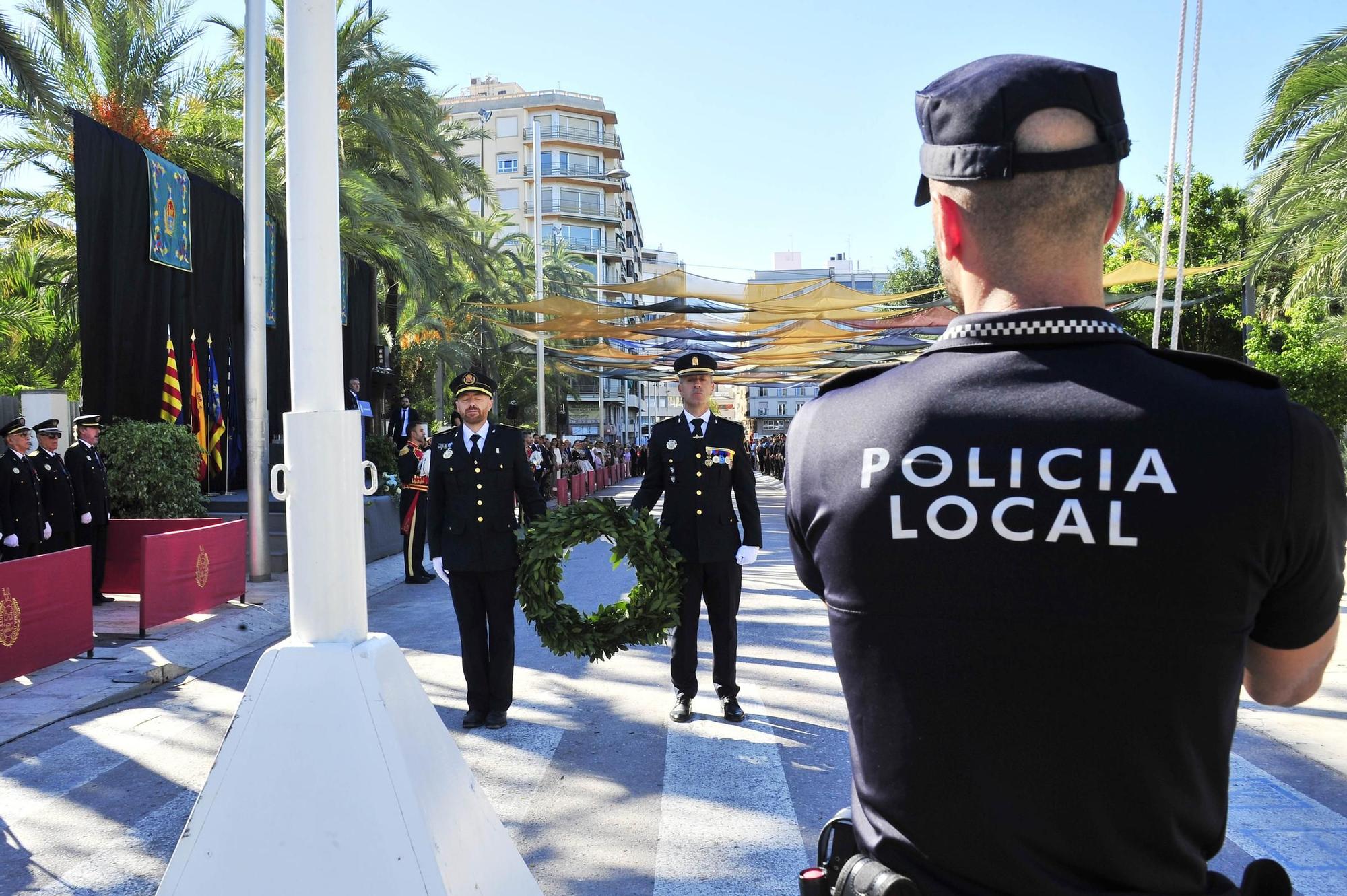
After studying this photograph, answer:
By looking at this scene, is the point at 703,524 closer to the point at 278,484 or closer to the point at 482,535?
the point at 482,535

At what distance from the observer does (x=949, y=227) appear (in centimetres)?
150

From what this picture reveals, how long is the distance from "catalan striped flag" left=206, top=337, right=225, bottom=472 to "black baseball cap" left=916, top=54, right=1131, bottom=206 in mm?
17013

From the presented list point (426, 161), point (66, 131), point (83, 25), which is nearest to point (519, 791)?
point (66, 131)

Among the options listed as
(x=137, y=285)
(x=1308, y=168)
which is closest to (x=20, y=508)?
(x=137, y=285)

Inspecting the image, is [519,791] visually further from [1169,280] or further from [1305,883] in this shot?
[1169,280]

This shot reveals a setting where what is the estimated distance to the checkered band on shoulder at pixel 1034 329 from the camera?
141 centimetres

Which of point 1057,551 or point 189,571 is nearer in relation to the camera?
point 1057,551

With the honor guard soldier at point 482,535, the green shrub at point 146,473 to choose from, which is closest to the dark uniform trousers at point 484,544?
the honor guard soldier at point 482,535

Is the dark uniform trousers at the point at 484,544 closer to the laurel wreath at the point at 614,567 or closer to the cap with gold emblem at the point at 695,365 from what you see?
the laurel wreath at the point at 614,567

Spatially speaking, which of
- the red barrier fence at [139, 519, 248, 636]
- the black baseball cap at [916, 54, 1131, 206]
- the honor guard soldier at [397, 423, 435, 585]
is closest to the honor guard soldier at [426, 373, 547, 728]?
the red barrier fence at [139, 519, 248, 636]

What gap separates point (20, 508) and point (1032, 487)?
439 inches

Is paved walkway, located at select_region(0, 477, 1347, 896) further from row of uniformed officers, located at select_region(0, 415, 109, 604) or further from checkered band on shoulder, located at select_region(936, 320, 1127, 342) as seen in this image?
checkered band on shoulder, located at select_region(936, 320, 1127, 342)

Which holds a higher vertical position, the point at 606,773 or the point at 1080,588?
the point at 1080,588

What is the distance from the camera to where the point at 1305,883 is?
3865mm
